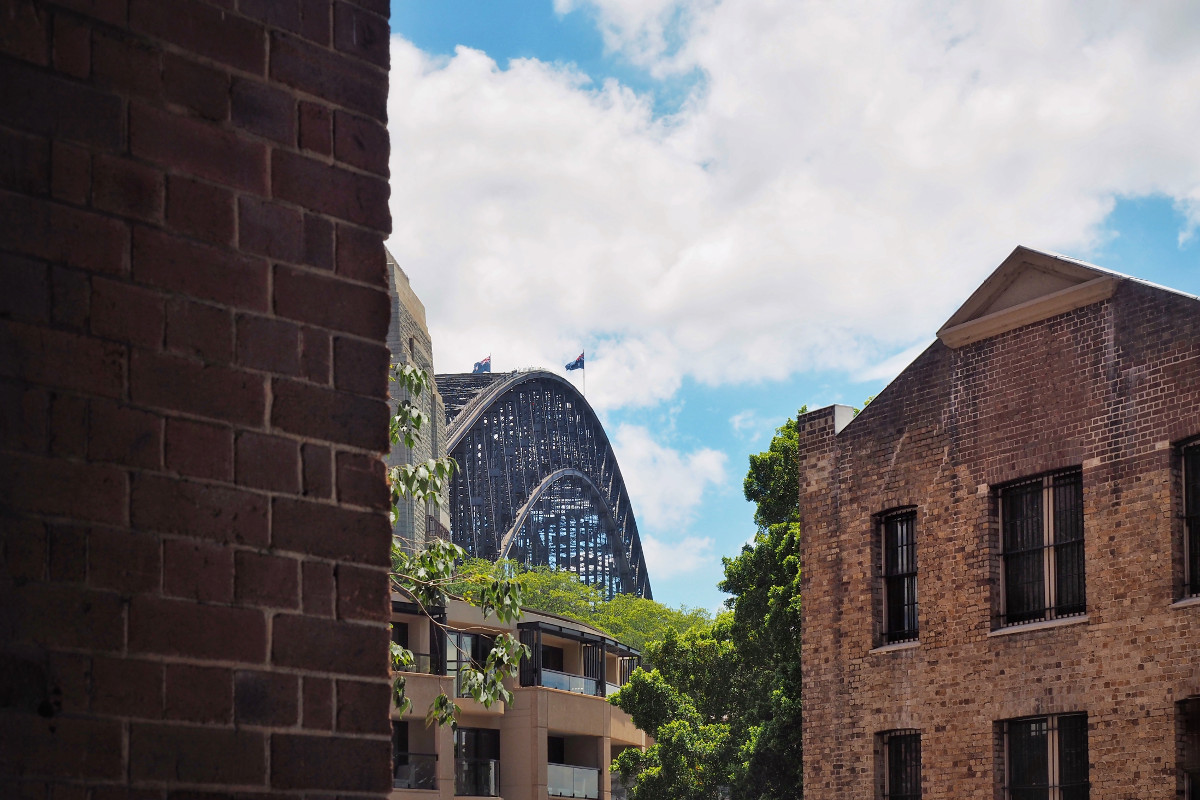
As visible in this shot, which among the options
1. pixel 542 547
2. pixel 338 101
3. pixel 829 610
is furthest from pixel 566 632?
pixel 542 547

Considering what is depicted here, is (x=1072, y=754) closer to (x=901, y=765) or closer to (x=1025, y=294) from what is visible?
(x=901, y=765)

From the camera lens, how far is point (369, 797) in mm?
3326

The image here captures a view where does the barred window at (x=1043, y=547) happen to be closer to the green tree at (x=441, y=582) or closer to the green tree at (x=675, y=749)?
the green tree at (x=441, y=582)

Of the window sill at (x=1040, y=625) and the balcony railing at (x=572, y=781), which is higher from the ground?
the window sill at (x=1040, y=625)

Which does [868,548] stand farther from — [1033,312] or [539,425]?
[539,425]

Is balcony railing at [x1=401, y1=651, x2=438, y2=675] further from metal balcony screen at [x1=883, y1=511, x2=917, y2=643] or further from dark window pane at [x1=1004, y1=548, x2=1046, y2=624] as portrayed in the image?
dark window pane at [x1=1004, y1=548, x2=1046, y2=624]

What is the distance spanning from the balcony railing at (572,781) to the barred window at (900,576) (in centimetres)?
2581

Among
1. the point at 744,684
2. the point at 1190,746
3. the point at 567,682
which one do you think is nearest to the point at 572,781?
the point at 567,682

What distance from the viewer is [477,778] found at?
45031 mm

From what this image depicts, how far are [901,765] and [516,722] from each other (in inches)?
1044

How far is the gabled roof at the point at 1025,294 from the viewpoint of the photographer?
20.0 metres

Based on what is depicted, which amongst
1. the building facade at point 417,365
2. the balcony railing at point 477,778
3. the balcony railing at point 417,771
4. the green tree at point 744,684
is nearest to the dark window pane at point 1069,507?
the green tree at point 744,684

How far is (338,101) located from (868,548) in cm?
1990

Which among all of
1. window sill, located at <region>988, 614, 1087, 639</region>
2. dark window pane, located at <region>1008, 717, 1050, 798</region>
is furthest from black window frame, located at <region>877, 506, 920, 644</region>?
dark window pane, located at <region>1008, 717, 1050, 798</region>
